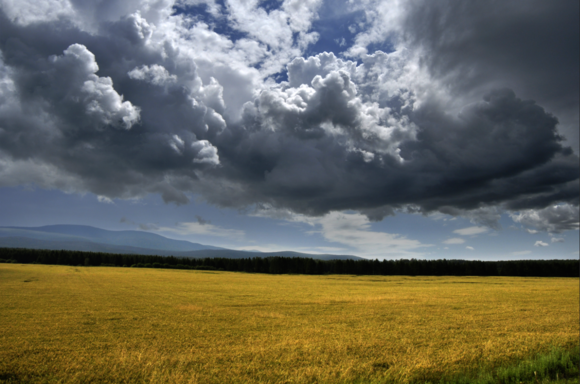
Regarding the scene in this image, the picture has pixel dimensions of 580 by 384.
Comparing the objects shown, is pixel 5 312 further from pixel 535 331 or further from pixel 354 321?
pixel 535 331

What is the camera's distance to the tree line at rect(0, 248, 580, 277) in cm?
13188

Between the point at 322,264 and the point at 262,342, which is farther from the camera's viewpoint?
the point at 322,264

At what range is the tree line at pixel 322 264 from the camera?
131875 mm

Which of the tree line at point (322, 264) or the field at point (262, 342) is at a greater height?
the field at point (262, 342)

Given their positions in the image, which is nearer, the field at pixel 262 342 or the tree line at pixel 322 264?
the field at pixel 262 342

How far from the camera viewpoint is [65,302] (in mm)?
29484

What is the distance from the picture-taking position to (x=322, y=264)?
150m

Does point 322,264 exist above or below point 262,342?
below

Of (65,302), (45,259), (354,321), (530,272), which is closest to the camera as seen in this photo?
(354,321)

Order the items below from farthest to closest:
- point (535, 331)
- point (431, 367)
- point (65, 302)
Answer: point (65, 302) → point (535, 331) → point (431, 367)

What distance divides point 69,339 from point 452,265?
15033 cm

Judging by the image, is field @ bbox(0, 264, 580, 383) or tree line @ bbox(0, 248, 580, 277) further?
tree line @ bbox(0, 248, 580, 277)

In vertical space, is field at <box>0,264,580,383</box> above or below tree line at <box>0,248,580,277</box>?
above

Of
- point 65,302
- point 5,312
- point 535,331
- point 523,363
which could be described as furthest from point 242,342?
point 65,302
